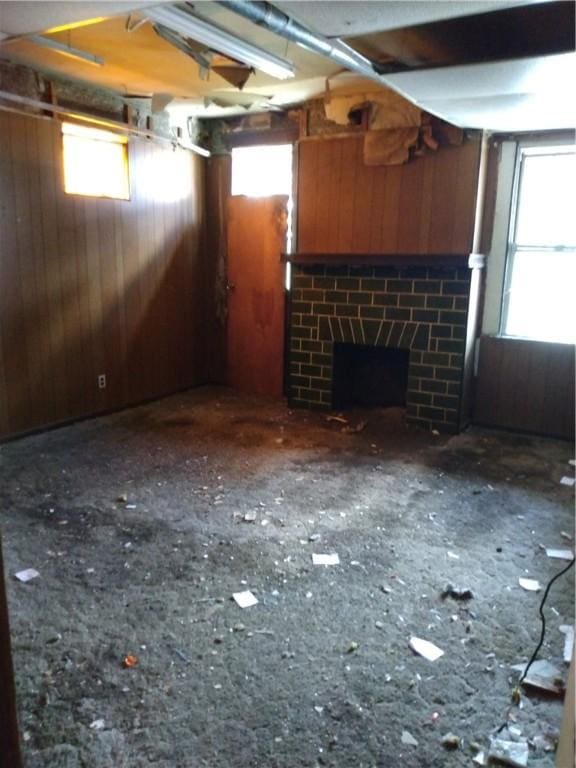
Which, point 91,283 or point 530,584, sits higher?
point 91,283

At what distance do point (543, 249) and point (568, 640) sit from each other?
3.09 metres

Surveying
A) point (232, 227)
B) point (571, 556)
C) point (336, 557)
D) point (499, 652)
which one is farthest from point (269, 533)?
point (232, 227)

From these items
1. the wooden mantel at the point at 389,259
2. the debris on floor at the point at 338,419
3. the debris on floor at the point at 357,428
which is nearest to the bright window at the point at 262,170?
the wooden mantel at the point at 389,259

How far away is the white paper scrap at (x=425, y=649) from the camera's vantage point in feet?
6.41

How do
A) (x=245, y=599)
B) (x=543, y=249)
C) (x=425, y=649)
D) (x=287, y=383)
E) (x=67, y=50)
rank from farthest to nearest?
(x=287, y=383), (x=543, y=249), (x=67, y=50), (x=245, y=599), (x=425, y=649)

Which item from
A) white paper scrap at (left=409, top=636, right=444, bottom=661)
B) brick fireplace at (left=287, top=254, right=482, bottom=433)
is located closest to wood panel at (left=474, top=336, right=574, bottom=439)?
brick fireplace at (left=287, top=254, right=482, bottom=433)

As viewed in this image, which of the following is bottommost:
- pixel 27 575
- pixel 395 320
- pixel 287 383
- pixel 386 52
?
pixel 27 575

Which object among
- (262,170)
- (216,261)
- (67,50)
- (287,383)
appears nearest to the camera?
(67,50)

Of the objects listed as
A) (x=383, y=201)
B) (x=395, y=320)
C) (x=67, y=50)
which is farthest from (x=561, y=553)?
(x=67, y=50)

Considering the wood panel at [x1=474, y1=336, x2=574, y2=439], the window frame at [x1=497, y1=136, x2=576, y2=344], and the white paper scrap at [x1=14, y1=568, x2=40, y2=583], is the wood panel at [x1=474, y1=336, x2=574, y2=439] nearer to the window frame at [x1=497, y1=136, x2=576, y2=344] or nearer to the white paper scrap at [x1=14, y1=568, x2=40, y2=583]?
the window frame at [x1=497, y1=136, x2=576, y2=344]

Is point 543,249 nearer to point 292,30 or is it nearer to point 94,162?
point 292,30

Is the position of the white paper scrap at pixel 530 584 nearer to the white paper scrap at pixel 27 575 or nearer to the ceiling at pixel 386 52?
the white paper scrap at pixel 27 575

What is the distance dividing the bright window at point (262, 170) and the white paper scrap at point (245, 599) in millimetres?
3822

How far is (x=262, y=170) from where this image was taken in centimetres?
523
